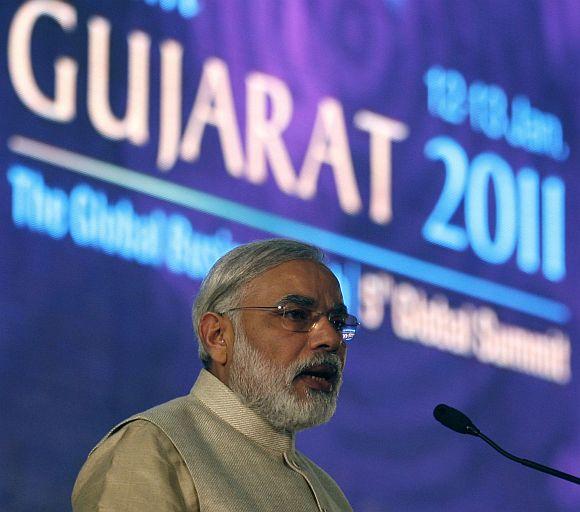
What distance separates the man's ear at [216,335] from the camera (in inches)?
130

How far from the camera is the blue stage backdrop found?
4.25 meters

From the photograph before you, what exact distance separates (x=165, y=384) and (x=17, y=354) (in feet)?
1.73

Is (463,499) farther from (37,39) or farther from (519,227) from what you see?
(37,39)

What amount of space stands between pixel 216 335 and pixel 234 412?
187 mm

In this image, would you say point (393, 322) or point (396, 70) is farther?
point (396, 70)

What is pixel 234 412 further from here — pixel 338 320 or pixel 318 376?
pixel 338 320

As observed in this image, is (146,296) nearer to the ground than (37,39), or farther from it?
nearer to the ground

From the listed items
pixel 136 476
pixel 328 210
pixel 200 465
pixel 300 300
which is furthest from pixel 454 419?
pixel 328 210

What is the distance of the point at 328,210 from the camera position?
5.07 m

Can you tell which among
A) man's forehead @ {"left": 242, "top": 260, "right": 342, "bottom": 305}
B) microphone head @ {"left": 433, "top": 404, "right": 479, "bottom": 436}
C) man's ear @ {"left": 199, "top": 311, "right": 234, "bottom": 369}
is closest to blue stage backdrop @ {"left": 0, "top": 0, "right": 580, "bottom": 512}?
man's ear @ {"left": 199, "top": 311, "right": 234, "bottom": 369}

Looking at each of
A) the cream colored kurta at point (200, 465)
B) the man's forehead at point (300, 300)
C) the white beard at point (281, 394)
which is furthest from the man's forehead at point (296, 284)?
the cream colored kurta at point (200, 465)

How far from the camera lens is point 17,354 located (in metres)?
4.14

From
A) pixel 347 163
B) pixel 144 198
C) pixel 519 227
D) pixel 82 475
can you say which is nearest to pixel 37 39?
pixel 144 198

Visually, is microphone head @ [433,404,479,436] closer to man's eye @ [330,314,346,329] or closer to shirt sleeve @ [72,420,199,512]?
man's eye @ [330,314,346,329]
